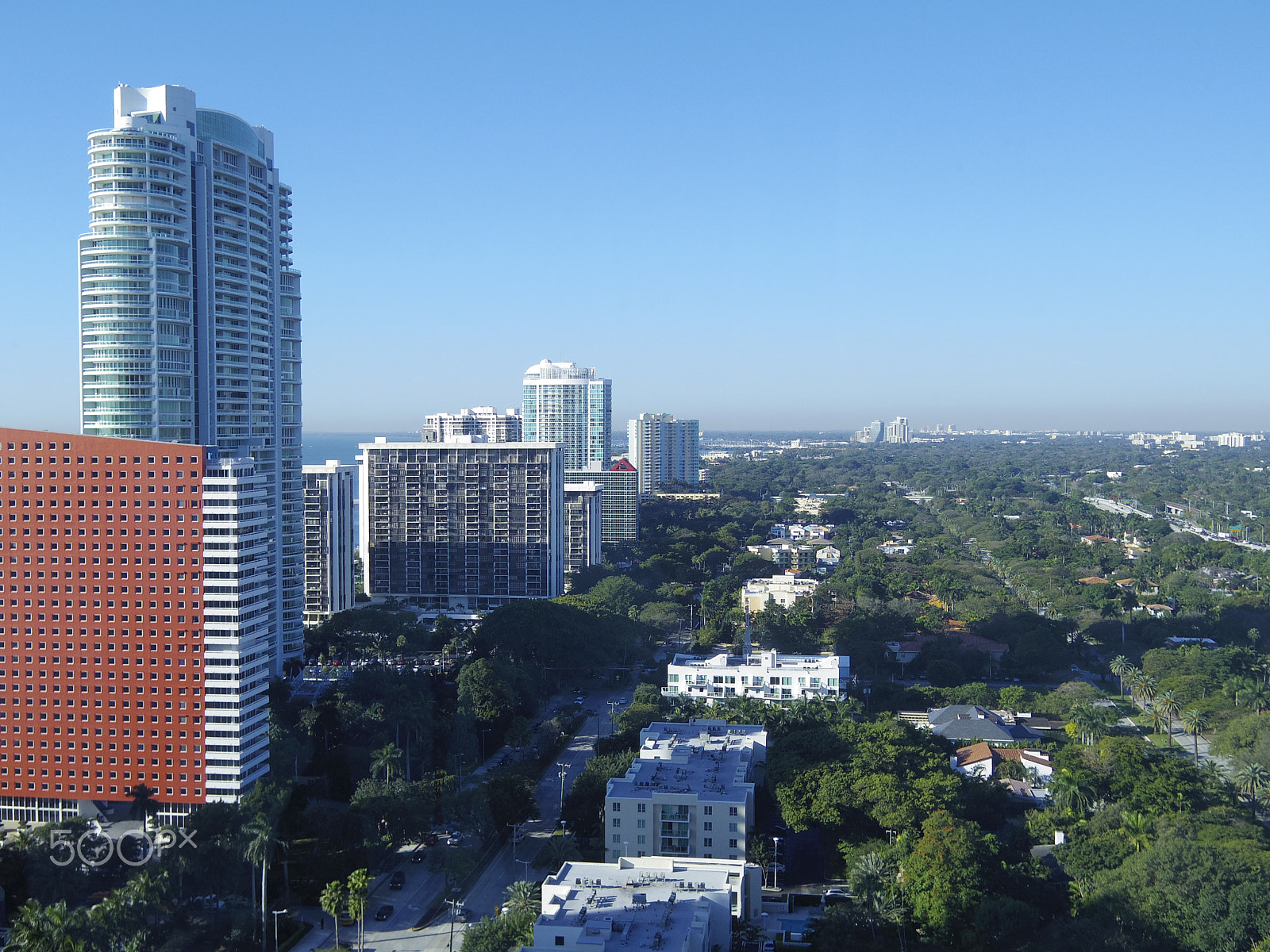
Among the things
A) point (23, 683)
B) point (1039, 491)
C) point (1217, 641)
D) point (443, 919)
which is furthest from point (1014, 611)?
point (1039, 491)

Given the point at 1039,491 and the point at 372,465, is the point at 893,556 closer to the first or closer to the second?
the point at 372,465

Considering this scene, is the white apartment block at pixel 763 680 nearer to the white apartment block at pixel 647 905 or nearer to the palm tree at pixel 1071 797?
the palm tree at pixel 1071 797

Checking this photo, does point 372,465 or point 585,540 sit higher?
point 372,465

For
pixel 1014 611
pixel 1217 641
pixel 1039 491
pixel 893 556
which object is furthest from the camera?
pixel 1039 491

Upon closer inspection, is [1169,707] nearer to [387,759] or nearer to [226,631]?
[387,759]

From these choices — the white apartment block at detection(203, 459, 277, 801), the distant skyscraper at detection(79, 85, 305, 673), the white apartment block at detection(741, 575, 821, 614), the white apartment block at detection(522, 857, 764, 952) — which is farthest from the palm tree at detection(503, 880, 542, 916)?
the white apartment block at detection(741, 575, 821, 614)
